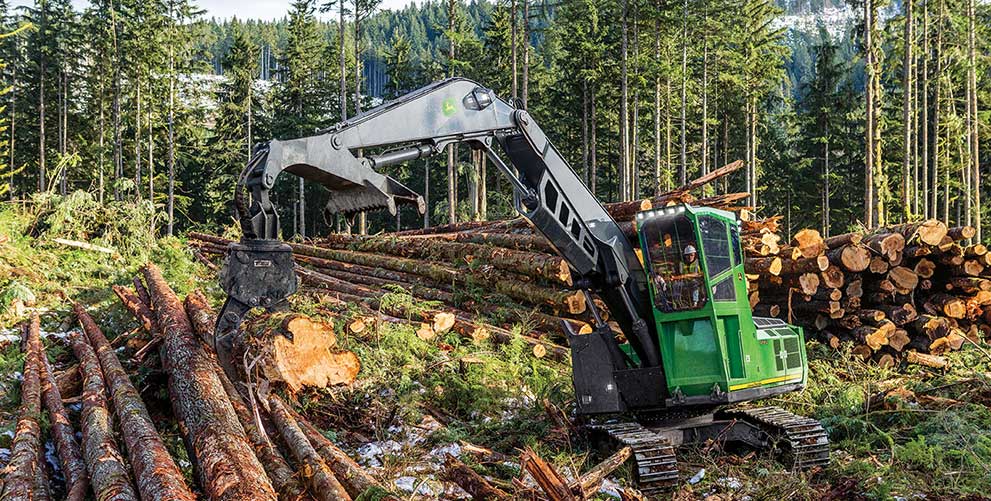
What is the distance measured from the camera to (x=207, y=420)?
5.57 meters

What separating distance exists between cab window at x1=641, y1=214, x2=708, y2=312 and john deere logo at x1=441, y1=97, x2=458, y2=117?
205cm

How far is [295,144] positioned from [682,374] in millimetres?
4013

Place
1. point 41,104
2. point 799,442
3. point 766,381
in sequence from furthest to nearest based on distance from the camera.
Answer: point 41,104
point 766,381
point 799,442

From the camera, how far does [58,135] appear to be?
4072cm

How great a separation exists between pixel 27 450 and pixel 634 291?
519cm

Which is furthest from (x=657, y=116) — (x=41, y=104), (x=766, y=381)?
(x=41, y=104)

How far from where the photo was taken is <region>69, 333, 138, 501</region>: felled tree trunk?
450cm

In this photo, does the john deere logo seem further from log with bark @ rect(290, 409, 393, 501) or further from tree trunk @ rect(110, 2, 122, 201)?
tree trunk @ rect(110, 2, 122, 201)

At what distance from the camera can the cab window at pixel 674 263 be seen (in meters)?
6.40

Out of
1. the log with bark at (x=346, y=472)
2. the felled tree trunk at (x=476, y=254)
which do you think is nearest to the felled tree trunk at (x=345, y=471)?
the log with bark at (x=346, y=472)

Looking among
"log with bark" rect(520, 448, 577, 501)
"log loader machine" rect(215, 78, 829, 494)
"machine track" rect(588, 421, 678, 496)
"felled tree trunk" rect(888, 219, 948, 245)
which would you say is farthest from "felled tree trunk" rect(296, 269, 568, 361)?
"felled tree trunk" rect(888, 219, 948, 245)

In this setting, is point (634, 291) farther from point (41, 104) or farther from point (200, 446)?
point (41, 104)

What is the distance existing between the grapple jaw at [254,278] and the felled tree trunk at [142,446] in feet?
3.19

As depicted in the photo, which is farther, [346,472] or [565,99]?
[565,99]
